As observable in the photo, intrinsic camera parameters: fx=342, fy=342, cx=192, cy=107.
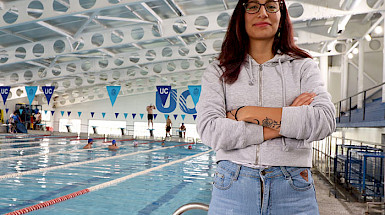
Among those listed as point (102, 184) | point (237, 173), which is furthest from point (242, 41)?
point (102, 184)

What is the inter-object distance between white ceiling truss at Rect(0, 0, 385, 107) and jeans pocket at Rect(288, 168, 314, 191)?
729 centimetres

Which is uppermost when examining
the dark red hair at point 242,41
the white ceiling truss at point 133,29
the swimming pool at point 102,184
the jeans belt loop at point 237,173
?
the white ceiling truss at point 133,29

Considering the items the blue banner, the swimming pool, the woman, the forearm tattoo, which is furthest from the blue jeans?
the blue banner

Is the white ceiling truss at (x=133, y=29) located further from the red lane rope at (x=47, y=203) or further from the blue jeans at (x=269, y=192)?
the blue jeans at (x=269, y=192)

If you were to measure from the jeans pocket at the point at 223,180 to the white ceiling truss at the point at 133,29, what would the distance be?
7203 mm

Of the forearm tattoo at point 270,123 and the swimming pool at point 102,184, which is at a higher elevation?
the forearm tattoo at point 270,123

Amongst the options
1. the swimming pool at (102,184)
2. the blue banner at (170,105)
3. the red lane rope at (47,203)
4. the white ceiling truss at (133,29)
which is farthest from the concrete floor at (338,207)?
the blue banner at (170,105)

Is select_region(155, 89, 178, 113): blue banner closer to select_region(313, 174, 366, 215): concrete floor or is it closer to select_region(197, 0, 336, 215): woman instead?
select_region(313, 174, 366, 215): concrete floor

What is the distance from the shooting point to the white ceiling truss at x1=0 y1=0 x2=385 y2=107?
844cm

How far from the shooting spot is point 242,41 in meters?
1.26

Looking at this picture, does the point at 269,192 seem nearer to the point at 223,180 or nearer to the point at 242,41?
Result: the point at 223,180

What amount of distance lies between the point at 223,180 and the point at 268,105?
0.29m

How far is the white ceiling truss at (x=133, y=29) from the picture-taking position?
8438 millimetres

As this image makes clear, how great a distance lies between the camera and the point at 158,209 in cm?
448
